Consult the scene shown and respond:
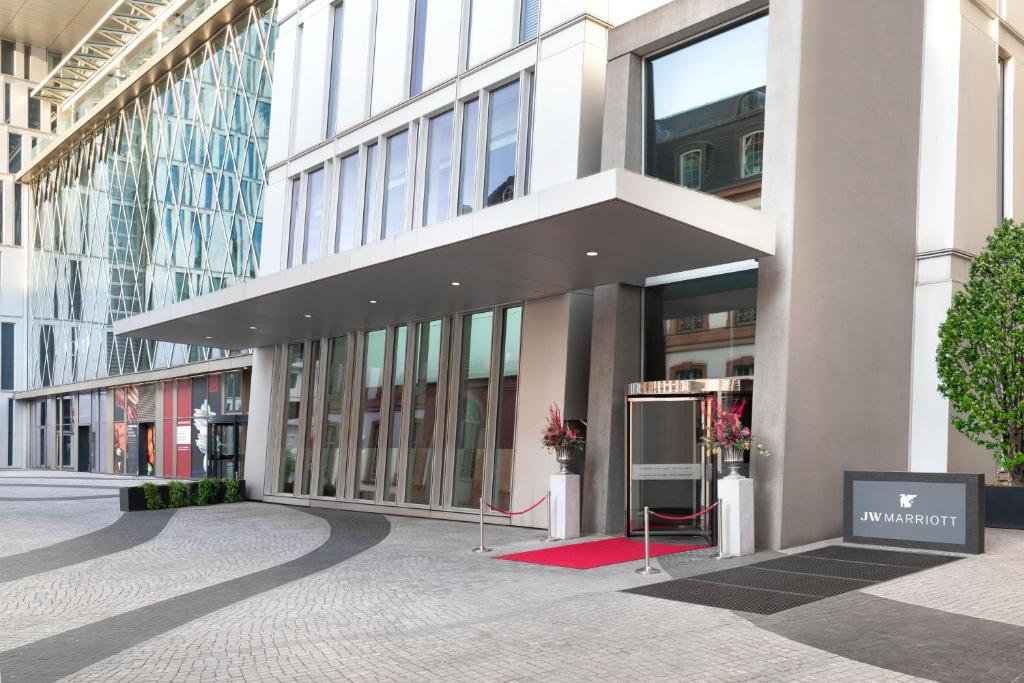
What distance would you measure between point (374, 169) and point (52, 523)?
11098 mm

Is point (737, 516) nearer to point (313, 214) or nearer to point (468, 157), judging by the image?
point (468, 157)

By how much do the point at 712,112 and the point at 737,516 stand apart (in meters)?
7.07

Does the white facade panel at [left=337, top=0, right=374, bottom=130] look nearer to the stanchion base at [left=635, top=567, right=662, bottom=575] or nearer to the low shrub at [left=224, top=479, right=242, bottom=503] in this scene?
the low shrub at [left=224, top=479, right=242, bottom=503]

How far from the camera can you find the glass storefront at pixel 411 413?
1906 centimetres

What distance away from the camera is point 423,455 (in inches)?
830

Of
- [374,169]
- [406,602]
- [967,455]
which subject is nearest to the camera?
[406,602]

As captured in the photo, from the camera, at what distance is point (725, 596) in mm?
10016

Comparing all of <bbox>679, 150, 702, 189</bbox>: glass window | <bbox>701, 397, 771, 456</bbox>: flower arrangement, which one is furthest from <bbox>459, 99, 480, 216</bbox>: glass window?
<bbox>701, 397, 771, 456</bbox>: flower arrangement

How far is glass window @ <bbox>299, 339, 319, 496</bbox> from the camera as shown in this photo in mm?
25328

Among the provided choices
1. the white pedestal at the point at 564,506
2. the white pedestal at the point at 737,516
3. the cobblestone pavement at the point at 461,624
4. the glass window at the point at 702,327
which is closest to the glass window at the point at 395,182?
the glass window at the point at 702,327

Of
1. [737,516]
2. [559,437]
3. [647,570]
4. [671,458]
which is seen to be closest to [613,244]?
[671,458]

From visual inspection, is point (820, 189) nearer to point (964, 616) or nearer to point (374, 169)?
point (964, 616)

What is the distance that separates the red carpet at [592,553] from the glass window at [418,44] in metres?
12.1

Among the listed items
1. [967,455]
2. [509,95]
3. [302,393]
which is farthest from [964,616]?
[302,393]
